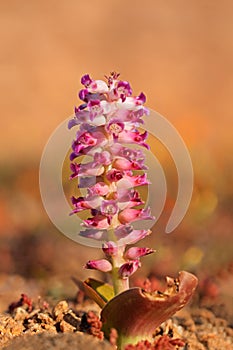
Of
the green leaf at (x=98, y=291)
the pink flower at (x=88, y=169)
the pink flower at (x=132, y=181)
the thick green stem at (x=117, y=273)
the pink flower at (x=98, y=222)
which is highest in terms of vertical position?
the pink flower at (x=88, y=169)

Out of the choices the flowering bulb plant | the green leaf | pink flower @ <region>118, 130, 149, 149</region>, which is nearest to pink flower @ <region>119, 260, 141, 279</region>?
the flowering bulb plant

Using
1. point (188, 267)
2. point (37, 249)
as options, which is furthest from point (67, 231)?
point (188, 267)

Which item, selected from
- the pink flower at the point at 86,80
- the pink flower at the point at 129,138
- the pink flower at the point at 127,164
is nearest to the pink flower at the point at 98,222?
the pink flower at the point at 127,164

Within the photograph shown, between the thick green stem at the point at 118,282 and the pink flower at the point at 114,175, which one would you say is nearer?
the pink flower at the point at 114,175

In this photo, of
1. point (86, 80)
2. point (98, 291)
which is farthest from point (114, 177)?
point (98, 291)

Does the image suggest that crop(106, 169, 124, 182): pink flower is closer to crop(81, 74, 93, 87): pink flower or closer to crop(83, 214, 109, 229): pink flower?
crop(83, 214, 109, 229): pink flower

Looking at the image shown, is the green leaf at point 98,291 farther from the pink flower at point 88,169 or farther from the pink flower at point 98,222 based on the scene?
the pink flower at point 88,169

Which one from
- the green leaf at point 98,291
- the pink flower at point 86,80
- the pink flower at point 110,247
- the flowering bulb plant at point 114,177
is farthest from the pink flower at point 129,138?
the green leaf at point 98,291

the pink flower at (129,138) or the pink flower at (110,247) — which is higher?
the pink flower at (129,138)

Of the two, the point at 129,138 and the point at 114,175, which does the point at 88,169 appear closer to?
the point at 114,175

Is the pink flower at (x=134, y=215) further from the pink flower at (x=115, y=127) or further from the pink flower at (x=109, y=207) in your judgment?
the pink flower at (x=115, y=127)
